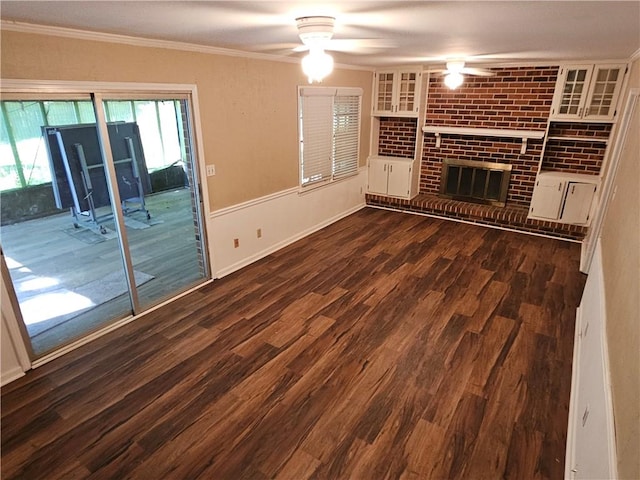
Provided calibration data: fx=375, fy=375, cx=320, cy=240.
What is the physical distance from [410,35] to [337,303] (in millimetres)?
2243

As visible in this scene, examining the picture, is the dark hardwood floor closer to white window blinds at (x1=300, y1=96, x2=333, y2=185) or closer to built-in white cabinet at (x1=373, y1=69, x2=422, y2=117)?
white window blinds at (x1=300, y1=96, x2=333, y2=185)

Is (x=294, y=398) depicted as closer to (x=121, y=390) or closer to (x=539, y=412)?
(x=121, y=390)

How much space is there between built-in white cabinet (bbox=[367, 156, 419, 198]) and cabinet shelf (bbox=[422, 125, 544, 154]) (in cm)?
56

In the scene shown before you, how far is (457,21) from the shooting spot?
2035 millimetres

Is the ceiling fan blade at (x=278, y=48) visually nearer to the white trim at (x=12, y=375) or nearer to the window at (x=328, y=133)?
the window at (x=328, y=133)

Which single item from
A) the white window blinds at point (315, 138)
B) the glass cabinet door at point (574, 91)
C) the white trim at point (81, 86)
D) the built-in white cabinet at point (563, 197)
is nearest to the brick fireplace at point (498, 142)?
the built-in white cabinet at point (563, 197)

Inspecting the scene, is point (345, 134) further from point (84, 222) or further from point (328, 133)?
point (84, 222)

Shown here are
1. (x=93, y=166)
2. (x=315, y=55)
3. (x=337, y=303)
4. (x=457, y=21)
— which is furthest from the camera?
(x=93, y=166)

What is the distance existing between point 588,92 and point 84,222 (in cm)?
662

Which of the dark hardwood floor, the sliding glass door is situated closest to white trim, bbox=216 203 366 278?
the dark hardwood floor

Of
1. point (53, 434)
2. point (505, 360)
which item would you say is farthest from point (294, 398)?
point (505, 360)

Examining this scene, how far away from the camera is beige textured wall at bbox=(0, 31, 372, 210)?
7.66 ft

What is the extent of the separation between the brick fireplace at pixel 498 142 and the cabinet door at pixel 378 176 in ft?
0.44

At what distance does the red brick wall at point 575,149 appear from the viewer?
4.83 metres
